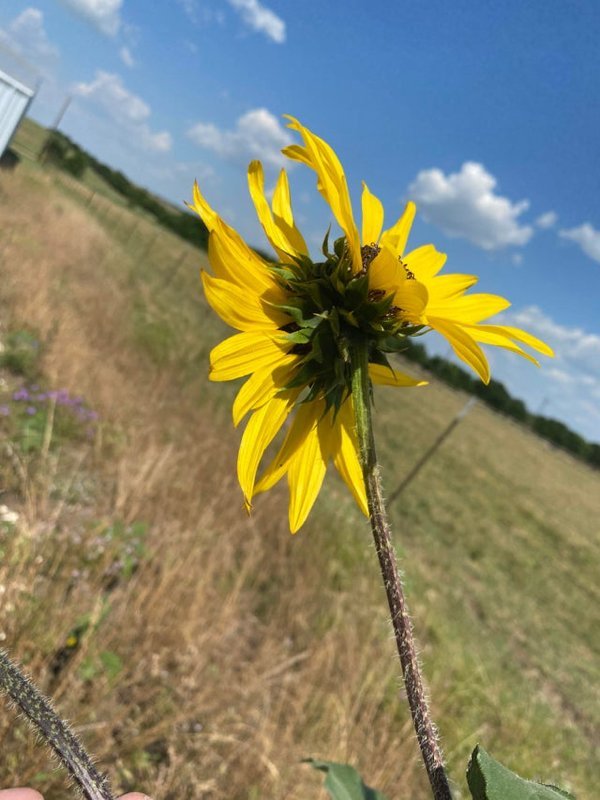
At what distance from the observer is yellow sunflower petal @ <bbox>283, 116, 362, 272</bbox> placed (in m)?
0.90

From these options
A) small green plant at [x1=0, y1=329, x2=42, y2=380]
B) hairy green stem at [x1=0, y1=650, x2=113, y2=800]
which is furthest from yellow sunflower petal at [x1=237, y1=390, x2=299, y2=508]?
small green plant at [x1=0, y1=329, x2=42, y2=380]

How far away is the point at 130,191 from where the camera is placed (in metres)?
64.9

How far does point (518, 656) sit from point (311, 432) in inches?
327

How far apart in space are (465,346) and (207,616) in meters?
3.49

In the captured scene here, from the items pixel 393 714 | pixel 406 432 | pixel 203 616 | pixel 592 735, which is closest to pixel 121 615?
pixel 203 616

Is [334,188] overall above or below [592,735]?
above

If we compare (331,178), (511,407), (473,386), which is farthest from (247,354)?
(511,407)

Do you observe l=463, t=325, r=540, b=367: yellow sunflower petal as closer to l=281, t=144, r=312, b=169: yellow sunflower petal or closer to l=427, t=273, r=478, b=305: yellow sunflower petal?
l=427, t=273, r=478, b=305: yellow sunflower petal

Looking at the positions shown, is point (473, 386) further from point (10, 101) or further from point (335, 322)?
point (335, 322)

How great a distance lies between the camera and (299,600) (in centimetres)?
505

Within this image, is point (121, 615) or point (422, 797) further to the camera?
point (422, 797)

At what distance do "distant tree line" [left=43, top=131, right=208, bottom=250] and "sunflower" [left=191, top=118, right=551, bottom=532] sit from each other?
42.5 meters

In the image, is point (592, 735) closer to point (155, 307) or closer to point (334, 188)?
point (334, 188)

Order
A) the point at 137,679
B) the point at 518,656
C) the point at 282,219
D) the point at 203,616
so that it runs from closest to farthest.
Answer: the point at 282,219 → the point at 137,679 → the point at 203,616 → the point at 518,656
